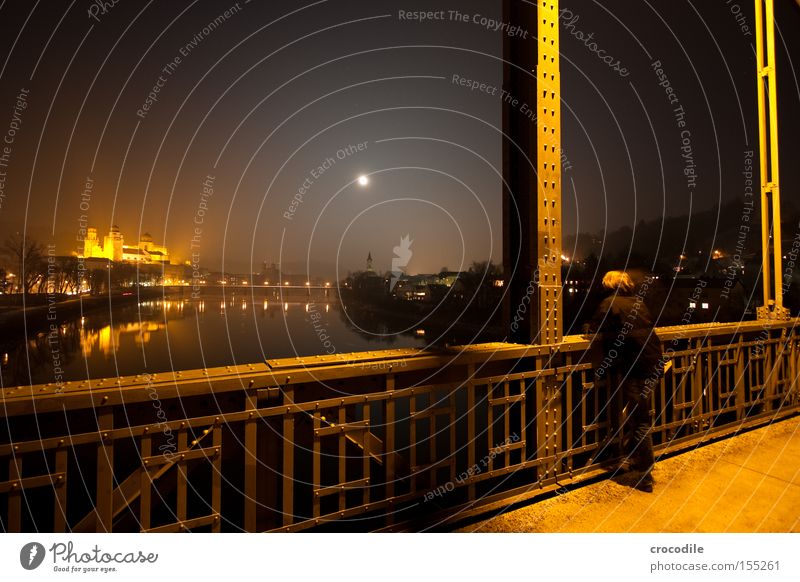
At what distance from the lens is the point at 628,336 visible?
354 centimetres

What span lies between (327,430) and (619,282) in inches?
107

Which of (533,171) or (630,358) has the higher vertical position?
(533,171)

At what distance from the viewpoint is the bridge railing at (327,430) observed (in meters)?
2.03

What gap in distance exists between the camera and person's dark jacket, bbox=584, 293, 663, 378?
138 inches

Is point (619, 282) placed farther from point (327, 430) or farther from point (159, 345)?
point (159, 345)

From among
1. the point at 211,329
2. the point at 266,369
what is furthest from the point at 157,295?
the point at 266,369

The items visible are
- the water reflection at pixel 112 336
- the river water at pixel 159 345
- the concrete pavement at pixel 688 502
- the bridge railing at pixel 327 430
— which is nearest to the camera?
the bridge railing at pixel 327 430

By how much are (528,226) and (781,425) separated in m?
4.12

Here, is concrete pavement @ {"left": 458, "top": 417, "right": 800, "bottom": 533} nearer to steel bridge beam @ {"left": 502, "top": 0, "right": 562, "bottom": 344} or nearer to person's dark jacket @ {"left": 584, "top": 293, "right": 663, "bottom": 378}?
person's dark jacket @ {"left": 584, "top": 293, "right": 663, "bottom": 378}
